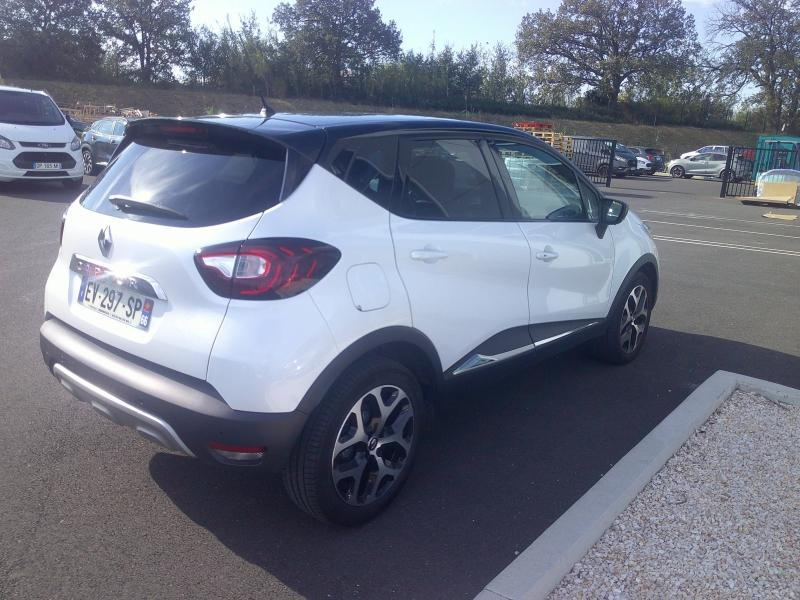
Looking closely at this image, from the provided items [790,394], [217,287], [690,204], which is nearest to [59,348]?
[217,287]

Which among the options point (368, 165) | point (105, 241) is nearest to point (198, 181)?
point (105, 241)

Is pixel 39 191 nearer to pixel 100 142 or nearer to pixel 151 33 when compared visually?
Answer: pixel 100 142

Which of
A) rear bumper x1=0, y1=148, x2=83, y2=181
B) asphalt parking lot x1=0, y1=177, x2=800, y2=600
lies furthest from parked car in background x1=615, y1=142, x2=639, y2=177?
asphalt parking lot x1=0, y1=177, x2=800, y2=600

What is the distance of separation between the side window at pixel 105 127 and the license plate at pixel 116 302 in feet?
52.7

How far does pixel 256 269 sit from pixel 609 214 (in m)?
3.06

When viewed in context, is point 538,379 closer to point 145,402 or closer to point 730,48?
point 145,402

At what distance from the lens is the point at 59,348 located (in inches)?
136

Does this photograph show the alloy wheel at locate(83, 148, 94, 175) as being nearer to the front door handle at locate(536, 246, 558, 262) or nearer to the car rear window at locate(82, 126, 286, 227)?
the car rear window at locate(82, 126, 286, 227)

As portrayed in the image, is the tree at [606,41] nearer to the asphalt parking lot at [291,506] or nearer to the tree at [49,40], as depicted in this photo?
the tree at [49,40]

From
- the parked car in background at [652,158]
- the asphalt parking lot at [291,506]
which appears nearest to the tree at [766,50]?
the parked car in background at [652,158]

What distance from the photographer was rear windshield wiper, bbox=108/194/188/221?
10.3 feet

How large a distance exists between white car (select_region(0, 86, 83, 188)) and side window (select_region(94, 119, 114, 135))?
3662 mm

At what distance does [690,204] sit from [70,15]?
45.6 m

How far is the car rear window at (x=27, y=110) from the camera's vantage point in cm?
1347
